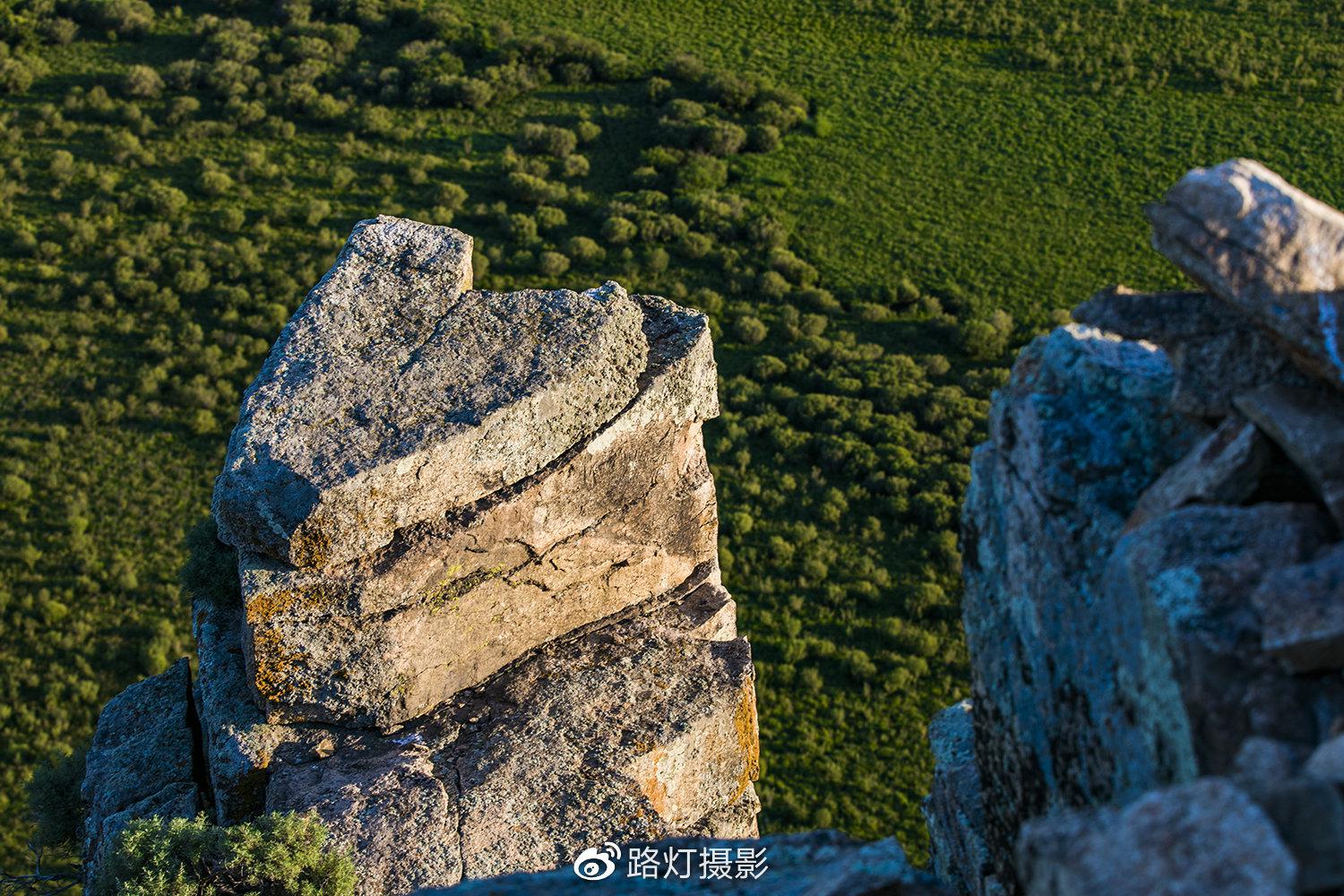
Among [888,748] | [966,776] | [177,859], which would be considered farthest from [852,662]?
[177,859]

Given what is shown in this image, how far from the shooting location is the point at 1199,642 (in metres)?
6.34

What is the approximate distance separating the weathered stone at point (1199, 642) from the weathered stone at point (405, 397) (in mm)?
6919

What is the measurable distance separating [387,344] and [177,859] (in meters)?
5.72

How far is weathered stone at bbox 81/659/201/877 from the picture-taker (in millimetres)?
12812

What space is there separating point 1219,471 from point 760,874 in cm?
425

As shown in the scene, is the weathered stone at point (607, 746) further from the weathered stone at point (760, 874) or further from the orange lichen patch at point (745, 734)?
the weathered stone at point (760, 874)

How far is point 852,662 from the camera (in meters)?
33.0

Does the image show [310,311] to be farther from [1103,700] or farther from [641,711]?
[1103,700]

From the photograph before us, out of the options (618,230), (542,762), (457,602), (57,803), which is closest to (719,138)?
(618,230)

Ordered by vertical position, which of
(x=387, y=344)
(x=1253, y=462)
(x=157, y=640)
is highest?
(x=1253, y=462)

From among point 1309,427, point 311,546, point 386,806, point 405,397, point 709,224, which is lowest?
point 709,224

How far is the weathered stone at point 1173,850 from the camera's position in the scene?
5.09 meters

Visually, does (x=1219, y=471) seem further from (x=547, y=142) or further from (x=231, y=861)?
(x=547, y=142)

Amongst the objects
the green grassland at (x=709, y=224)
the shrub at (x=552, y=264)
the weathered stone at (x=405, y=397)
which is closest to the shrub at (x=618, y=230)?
the green grassland at (x=709, y=224)
